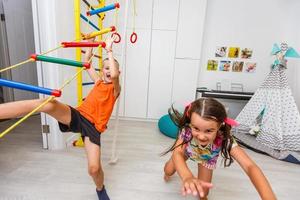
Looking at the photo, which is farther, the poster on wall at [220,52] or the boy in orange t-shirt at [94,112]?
the poster on wall at [220,52]

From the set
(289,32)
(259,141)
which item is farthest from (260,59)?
(259,141)

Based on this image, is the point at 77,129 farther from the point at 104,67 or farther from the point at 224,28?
the point at 224,28

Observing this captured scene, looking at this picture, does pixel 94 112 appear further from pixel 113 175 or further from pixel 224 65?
pixel 224 65

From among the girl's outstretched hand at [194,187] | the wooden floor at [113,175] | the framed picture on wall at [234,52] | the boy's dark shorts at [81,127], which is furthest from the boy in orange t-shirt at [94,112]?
the framed picture on wall at [234,52]

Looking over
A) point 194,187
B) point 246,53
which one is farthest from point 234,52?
point 194,187

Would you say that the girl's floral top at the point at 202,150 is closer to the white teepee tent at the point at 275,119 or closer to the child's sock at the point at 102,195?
the child's sock at the point at 102,195

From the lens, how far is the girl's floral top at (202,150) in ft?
4.25

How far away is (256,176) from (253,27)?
9.04 ft

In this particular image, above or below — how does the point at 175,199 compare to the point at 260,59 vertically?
below

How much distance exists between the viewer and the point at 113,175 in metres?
1.76

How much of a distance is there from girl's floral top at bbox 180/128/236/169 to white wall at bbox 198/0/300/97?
2134 millimetres

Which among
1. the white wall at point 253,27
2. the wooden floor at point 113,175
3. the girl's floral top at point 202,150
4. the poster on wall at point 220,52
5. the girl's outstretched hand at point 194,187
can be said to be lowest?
the wooden floor at point 113,175

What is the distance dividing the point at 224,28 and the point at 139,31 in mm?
1222

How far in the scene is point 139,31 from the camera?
2.99 m
